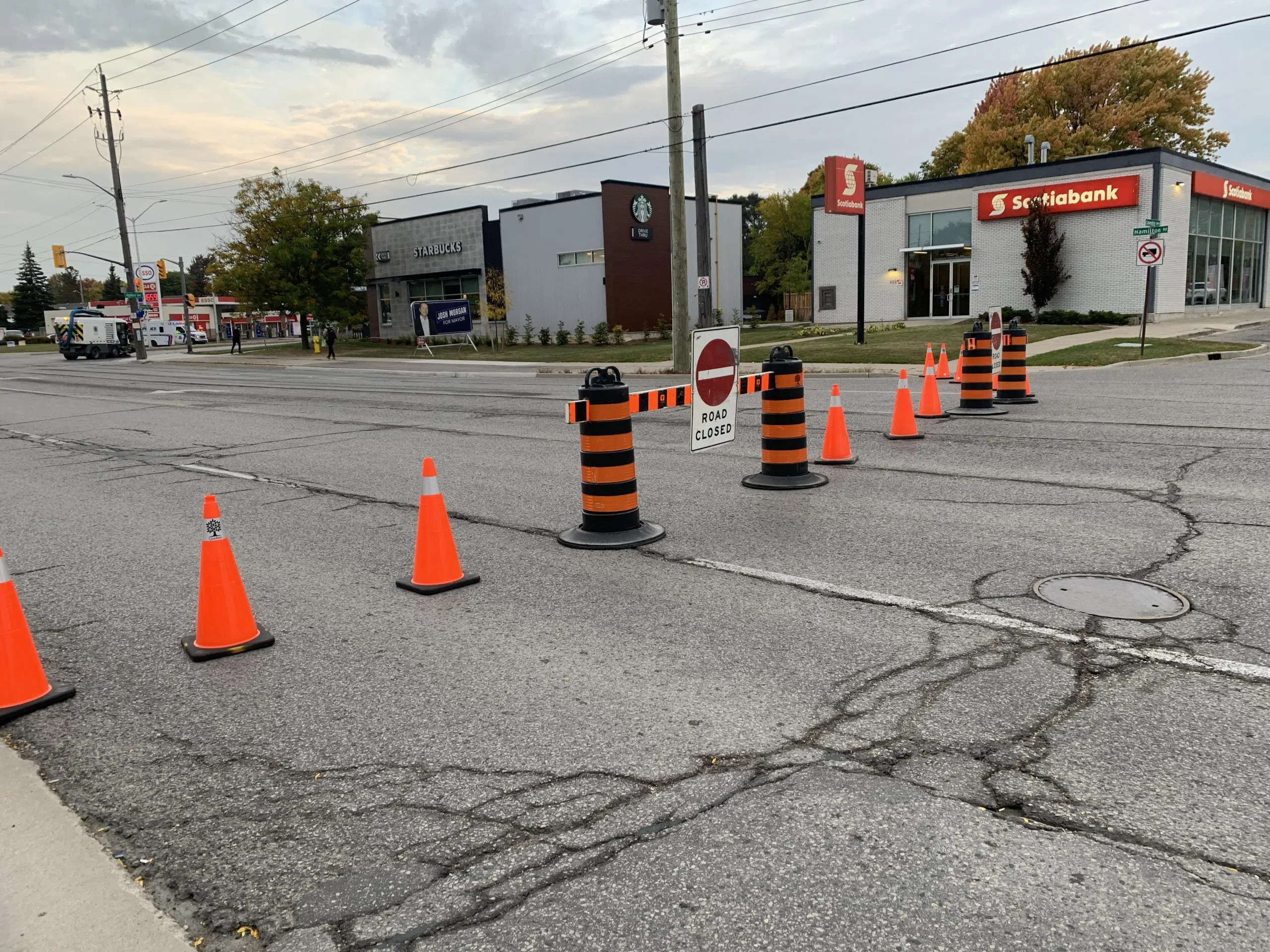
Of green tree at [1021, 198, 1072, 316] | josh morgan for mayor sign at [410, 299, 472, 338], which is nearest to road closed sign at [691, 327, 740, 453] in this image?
green tree at [1021, 198, 1072, 316]

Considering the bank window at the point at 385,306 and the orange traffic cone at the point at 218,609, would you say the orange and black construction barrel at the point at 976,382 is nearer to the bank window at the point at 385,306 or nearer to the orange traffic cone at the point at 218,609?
the orange traffic cone at the point at 218,609

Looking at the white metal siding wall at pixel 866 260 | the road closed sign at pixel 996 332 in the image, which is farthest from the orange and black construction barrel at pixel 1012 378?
the white metal siding wall at pixel 866 260

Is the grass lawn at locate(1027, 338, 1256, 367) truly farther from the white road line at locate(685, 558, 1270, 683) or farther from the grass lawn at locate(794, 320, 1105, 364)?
the white road line at locate(685, 558, 1270, 683)

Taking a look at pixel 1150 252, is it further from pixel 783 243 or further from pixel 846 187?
pixel 783 243

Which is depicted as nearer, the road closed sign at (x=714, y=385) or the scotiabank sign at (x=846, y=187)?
the road closed sign at (x=714, y=385)

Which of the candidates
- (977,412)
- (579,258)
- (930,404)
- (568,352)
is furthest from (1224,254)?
(930,404)

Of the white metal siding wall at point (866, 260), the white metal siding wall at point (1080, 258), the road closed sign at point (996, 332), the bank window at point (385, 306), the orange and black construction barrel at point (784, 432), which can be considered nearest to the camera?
the orange and black construction barrel at point (784, 432)

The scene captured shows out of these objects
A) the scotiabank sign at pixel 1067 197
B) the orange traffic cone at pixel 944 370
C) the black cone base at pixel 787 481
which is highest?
the scotiabank sign at pixel 1067 197

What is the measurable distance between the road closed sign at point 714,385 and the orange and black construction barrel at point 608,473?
83cm

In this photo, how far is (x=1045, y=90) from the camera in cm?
5481

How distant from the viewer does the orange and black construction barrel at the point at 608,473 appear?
6617 mm

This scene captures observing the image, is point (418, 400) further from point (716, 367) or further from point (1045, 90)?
point (1045, 90)

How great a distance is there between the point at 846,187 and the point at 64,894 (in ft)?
95.0

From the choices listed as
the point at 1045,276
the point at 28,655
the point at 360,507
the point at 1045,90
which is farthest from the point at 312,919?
the point at 1045,90
